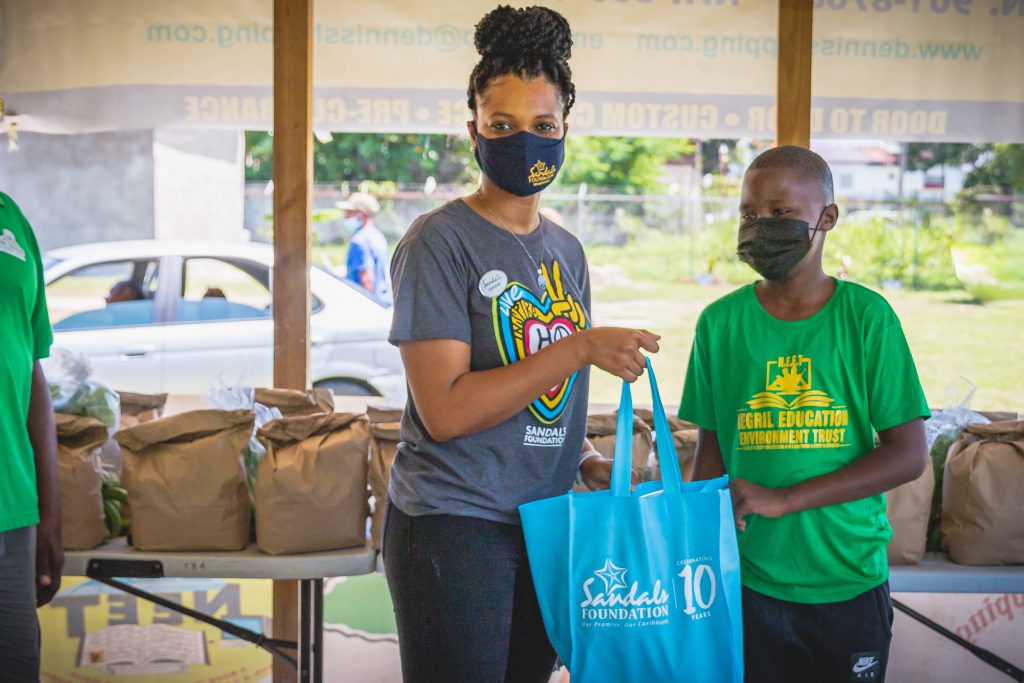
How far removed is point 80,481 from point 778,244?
6.95ft

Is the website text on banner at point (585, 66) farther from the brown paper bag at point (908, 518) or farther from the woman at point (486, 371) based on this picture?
the woman at point (486, 371)

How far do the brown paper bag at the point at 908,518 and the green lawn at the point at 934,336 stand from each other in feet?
7.90

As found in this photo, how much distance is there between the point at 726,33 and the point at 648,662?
3201 mm

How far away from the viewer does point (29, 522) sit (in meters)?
2.26

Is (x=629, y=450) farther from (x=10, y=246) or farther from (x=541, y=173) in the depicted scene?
(x=10, y=246)

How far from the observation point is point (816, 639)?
1.98 m

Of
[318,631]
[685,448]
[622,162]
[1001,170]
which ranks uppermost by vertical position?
[622,162]

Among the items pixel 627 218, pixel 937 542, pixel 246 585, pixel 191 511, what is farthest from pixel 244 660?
pixel 627 218

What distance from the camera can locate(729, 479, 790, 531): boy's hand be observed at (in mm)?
1922

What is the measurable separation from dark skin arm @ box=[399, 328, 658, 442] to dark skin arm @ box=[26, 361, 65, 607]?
121 cm

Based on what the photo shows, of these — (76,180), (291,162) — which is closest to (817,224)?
(291,162)

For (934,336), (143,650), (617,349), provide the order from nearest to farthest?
(617,349) < (143,650) < (934,336)

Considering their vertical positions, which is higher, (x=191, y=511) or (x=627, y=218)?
(x=627, y=218)

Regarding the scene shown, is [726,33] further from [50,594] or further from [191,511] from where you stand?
[50,594]
